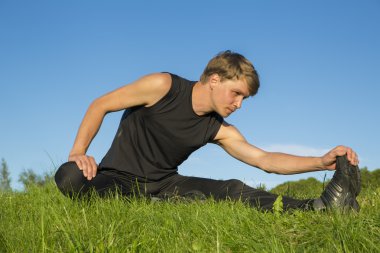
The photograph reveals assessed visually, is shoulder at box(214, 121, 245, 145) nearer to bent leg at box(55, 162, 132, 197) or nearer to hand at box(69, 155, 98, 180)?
bent leg at box(55, 162, 132, 197)

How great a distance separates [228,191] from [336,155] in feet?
4.44

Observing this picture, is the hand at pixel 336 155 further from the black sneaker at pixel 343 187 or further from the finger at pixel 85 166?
the finger at pixel 85 166

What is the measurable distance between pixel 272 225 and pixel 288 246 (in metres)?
0.42

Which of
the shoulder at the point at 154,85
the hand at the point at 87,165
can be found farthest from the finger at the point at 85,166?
the shoulder at the point at 154,85

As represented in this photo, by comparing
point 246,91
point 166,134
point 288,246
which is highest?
point 246,91

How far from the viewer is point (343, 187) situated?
4.87 metres

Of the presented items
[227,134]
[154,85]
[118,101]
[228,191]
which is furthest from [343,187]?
[118,101]

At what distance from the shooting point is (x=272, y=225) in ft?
13.0

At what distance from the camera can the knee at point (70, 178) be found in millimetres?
5102

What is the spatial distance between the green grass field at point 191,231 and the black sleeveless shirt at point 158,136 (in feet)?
3.56

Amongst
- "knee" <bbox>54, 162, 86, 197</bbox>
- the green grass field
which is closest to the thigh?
the green grass field

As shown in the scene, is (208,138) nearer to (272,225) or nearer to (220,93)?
(220,93)

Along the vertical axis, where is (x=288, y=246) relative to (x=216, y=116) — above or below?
below

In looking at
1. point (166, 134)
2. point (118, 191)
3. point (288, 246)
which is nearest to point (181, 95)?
point (166, 134)
